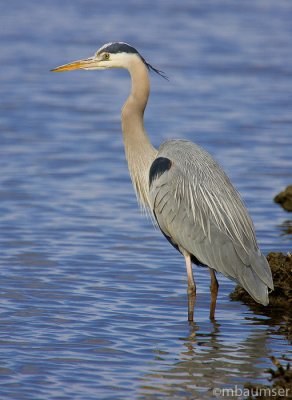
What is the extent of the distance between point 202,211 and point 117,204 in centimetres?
361

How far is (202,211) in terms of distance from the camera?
26.1ft

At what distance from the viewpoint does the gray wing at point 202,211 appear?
7797mm

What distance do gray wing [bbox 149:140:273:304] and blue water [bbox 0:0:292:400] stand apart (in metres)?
0.55

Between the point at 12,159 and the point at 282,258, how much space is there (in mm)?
5907

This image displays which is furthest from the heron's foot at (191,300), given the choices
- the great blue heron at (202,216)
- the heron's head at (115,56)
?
the heron's head at (115,56)

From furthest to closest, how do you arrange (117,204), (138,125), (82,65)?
1. (117,204)
2. (82,65)
3. (138,125)

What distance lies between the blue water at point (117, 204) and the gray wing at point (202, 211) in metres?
0.55

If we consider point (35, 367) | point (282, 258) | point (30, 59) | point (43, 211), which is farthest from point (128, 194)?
point (30, 59)

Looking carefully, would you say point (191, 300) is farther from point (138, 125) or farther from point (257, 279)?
point (138, 125)

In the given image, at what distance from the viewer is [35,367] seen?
673cm

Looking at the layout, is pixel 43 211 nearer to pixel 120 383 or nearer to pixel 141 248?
pixel 141 248

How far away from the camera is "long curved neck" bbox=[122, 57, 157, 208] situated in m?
8.33

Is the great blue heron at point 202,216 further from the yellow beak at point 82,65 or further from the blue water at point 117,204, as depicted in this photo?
the yellow beak at point 82,65

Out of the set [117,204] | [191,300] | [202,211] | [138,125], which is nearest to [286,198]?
[117,204]
